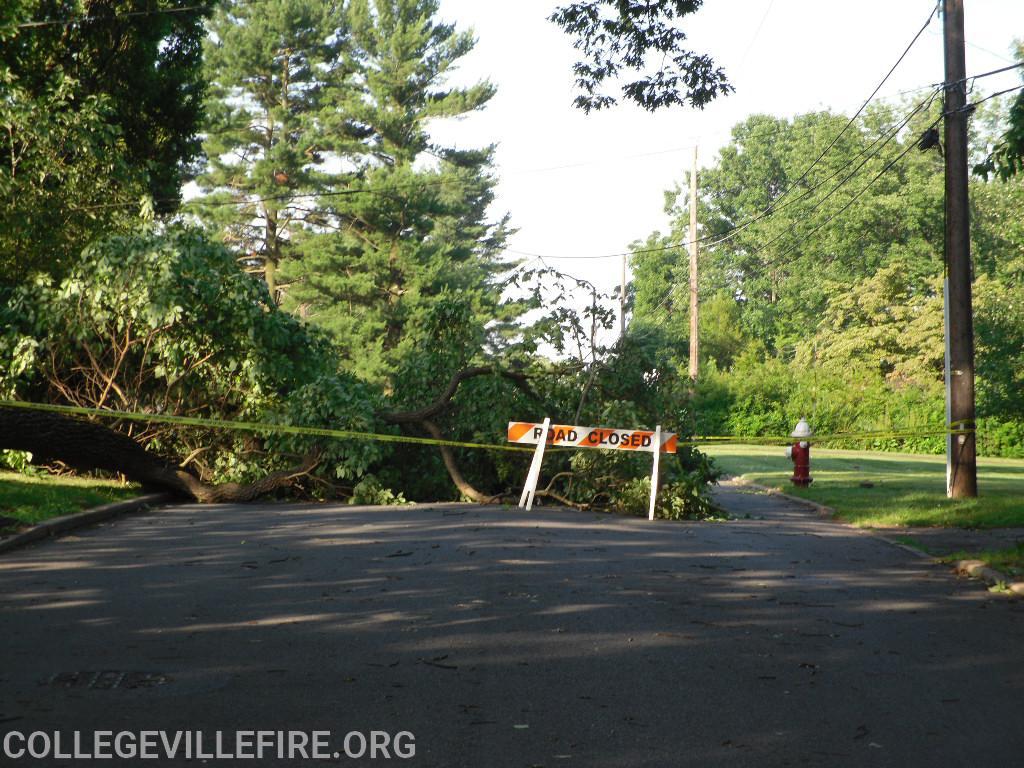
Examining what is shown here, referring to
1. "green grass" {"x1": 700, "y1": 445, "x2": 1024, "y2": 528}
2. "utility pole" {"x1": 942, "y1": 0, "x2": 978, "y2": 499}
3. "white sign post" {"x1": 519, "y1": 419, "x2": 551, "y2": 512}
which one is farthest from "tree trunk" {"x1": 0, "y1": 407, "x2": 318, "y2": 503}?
"utility pole" {"x1": 942, "y1": 0, "x2": 978, "y2": 499}

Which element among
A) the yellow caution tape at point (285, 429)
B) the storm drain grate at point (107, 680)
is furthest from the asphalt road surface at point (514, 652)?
the yellow caution tape at point (285, 429)

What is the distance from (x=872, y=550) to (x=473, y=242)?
48711mm

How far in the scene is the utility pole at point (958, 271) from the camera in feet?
55.1

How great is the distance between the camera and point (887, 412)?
49594mm

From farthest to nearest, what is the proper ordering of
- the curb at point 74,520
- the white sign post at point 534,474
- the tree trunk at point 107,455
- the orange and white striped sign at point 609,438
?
the white sign post at point 534,474 < the orange and white striped sign at point 609,438 < the tree trunk at point 107,455 < the curb at point 74,520

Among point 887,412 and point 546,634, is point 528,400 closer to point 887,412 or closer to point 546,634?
point 546,634

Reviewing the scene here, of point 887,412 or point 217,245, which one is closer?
point 217,245

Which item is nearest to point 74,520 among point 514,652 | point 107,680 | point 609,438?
point 609,438

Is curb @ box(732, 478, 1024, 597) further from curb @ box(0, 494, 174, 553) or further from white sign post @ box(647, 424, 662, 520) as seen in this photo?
curb @ box(0, 494, 174, 553)

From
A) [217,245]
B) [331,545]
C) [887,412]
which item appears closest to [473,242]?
[887,412]

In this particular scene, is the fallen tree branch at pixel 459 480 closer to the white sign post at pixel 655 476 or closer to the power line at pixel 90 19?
the white sign post at pixel 655 476

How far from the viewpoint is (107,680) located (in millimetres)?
5562

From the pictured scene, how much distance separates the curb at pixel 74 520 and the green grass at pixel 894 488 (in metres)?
9.61

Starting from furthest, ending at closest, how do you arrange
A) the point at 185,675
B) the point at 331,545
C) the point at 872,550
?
the point at 872,550, the point at 331,545, the point at 185,675
